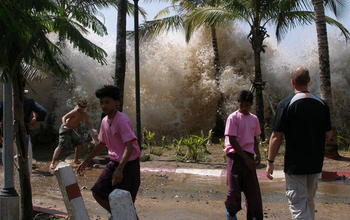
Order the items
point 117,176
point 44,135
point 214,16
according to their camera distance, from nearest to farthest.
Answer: point 117,176
point 214,16
point 44,135

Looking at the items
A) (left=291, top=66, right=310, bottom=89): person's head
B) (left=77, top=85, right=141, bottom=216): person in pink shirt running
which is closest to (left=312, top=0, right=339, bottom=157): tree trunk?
(left=291, top=66, right=310, bottom=89): person's head

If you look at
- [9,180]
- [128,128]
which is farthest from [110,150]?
[9,180]

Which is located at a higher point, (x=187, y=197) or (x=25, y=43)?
(x=25, y=43)

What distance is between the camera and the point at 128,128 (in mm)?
3734

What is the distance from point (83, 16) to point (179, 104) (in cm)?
1136

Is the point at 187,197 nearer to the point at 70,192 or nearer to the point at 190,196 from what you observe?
the point at 190,196

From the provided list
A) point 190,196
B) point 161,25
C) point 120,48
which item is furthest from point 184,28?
point 190,196

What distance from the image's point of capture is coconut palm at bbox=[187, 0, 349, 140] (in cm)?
1148

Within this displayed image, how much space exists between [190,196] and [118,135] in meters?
3.21

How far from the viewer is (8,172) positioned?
4359 mm

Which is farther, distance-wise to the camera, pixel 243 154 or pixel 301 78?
pixel 243 154

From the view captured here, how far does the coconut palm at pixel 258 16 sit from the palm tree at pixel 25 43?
8.26 m

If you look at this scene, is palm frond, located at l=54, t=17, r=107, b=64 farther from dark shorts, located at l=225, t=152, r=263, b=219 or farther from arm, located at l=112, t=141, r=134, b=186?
dark shorts, located at l=225, t=152, r=263, b=219

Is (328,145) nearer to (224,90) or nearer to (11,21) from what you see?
(224,90)
